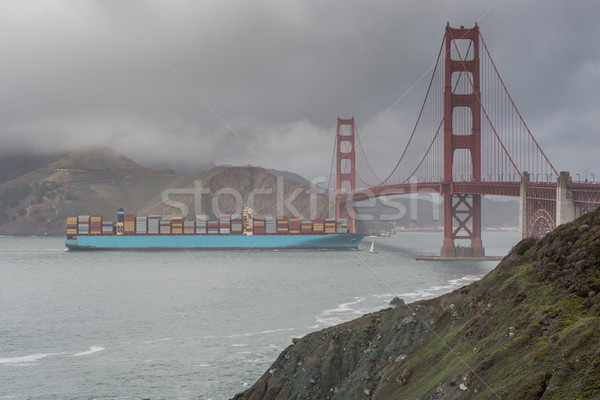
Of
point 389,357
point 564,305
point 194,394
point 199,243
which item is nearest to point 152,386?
point 194,394

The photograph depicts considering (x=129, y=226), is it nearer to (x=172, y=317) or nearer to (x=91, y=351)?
(x=172, y=317)

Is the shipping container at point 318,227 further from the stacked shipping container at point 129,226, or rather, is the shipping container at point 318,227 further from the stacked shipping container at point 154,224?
the stacked shipping container at point 129,226

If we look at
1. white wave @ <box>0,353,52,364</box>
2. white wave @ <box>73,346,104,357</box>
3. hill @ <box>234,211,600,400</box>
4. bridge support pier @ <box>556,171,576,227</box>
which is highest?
bridge support pier @ <box>556,171,576,227</box>

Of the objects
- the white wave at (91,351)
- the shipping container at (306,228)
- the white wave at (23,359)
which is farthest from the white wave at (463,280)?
the shipping container at (306,228)

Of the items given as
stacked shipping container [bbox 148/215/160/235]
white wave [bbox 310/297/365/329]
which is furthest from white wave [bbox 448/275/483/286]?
stacked shipping container [bbox 148/215/160/235]

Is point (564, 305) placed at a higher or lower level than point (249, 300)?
higher

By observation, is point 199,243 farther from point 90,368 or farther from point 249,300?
point 90,368

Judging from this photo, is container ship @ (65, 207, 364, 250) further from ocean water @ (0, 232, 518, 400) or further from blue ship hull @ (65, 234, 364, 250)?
ocean water @ (0, 232, 518, 400)
